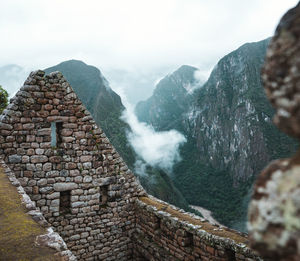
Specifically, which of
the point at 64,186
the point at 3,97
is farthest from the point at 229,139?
the point at 64,186

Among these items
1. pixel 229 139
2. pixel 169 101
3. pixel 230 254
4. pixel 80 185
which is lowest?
pixel 229 139

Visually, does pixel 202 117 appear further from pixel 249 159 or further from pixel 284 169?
pixel 284 169

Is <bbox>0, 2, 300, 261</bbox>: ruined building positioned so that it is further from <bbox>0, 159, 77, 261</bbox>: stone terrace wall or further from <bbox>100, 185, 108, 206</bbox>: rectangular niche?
<bbox>0, 159, 77, 261</bbox>: stone terrace wall

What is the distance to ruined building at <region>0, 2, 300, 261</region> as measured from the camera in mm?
4914

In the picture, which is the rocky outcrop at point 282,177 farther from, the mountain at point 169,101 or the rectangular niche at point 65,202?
the mountain at point 169,101

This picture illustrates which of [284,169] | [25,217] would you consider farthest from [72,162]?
[284,169]

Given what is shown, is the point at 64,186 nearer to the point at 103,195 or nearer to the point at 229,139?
the point at 103,195

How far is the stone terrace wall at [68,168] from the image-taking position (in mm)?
5430

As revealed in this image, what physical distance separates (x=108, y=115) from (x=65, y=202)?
79.6 m

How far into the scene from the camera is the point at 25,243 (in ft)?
8.39

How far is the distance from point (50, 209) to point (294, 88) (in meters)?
5.74

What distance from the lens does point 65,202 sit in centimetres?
588

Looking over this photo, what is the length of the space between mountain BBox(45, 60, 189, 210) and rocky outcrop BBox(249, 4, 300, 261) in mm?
63718

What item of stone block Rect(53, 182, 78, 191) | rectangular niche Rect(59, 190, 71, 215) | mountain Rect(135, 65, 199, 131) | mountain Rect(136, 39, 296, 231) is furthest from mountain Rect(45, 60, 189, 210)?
stone block Rect(53, 182, 78, 191)
